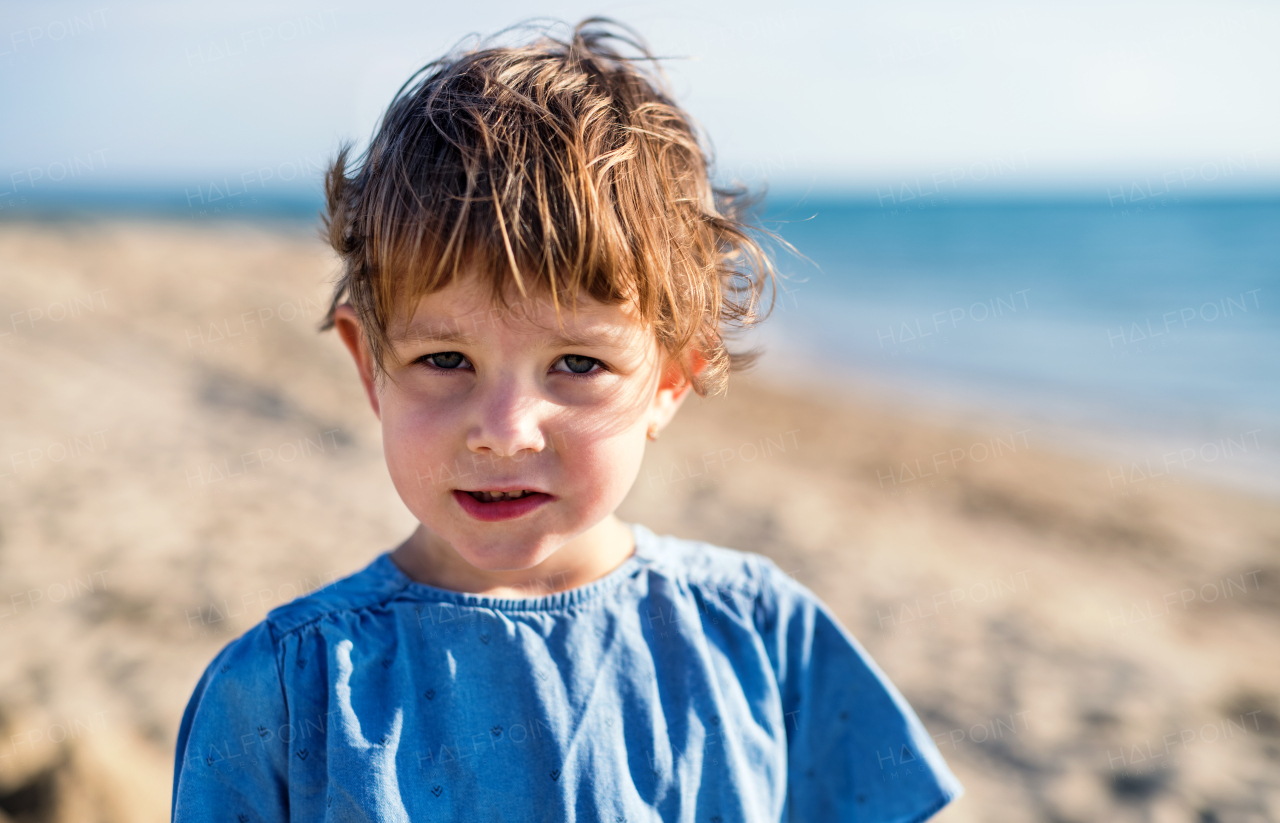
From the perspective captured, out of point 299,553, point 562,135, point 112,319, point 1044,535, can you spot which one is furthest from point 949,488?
point 112,319

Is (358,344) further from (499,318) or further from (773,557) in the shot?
(773,557)

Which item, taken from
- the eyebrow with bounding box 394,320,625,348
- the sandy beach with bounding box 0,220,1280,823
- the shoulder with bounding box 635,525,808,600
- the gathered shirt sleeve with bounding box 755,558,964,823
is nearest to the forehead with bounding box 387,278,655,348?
the eyebrow with bounding box 394,320,625,348

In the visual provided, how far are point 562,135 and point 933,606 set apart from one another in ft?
12.2

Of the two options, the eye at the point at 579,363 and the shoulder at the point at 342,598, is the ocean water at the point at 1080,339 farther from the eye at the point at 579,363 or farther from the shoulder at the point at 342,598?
the shoulder at the point at 342,598

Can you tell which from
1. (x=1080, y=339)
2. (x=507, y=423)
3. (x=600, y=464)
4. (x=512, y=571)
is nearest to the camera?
(x=507, y=423)

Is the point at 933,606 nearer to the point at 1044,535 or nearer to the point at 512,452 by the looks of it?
the point at 1044,535

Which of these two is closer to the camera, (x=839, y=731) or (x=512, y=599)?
(x=512, y=599)

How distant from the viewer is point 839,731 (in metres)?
1.49

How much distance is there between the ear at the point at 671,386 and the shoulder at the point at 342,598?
0.48 m

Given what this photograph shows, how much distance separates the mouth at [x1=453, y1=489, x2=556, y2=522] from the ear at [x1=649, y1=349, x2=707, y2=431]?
26 centimetres

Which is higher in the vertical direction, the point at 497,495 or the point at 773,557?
the point at 497,495

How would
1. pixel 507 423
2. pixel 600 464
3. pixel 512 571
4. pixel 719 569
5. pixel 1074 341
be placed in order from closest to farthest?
pixel 507 423 → pixel 600 464 → pixel 512 571 → pixel 719 569 → pixel 1074 341

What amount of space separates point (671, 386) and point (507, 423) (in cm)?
38

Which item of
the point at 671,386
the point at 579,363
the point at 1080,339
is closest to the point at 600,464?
the point at 579,363
